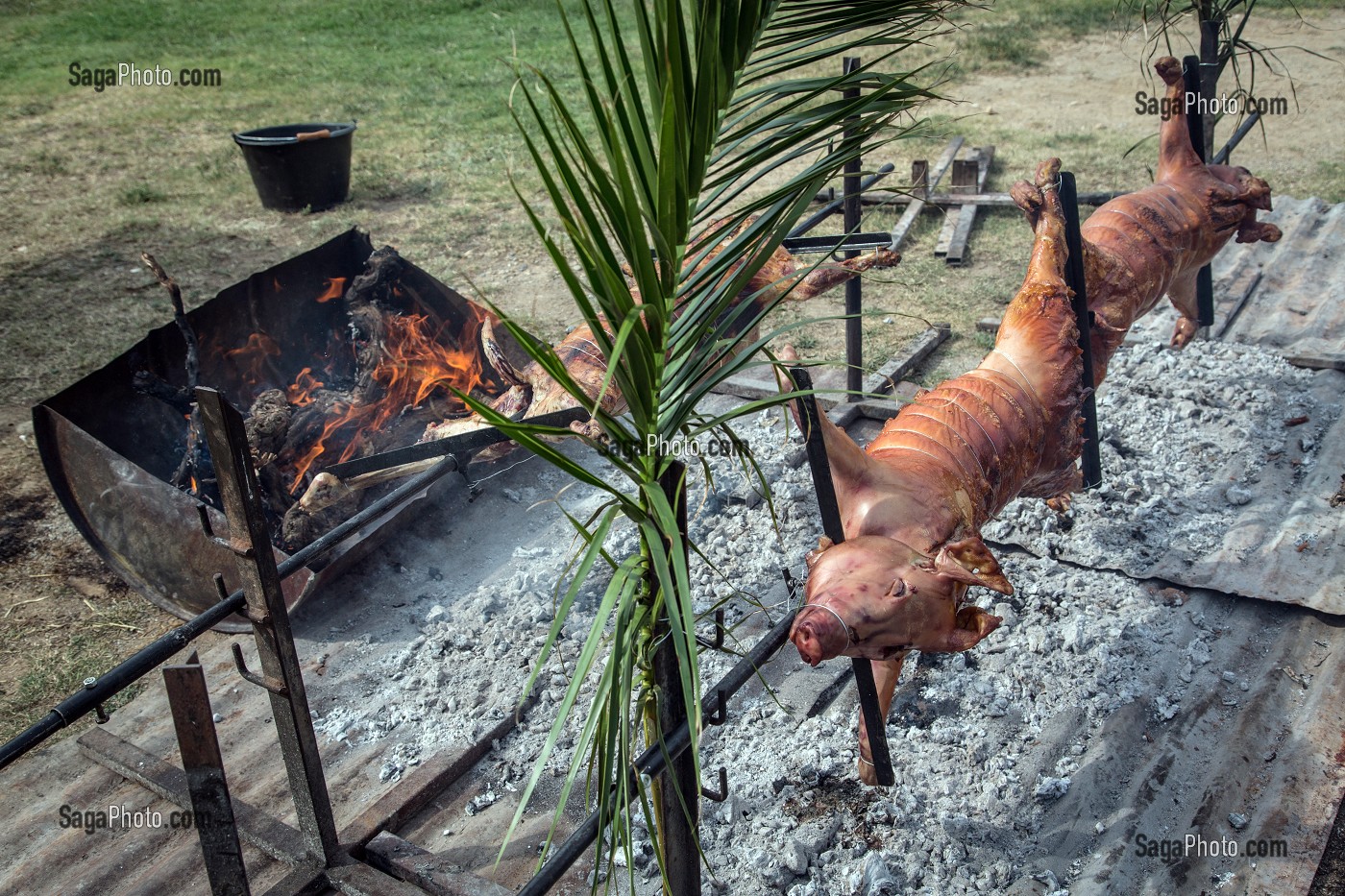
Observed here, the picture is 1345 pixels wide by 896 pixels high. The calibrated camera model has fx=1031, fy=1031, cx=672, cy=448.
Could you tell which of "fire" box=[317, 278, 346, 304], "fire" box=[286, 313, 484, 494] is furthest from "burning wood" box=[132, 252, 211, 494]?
"fire" box=[317, 278, 346, 304]

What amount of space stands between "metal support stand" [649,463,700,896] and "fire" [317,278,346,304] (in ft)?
13.1

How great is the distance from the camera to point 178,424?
16.9 feet

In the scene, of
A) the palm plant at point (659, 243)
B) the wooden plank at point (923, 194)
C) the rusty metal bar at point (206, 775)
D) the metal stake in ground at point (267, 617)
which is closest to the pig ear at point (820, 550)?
the palm plant at point (659, 243)

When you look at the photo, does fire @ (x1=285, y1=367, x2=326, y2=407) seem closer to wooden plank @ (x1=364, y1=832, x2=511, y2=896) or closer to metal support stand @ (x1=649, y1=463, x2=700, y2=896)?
wooden plank @ (x1=364, y1=832, x2=511, y2=896)

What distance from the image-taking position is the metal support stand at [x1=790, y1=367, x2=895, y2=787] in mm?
2670

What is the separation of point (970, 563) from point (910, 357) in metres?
3.70

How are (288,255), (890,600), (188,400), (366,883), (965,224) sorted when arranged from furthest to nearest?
(288,255) → (965,224) → (188,400) → (366,883) → (890,600)

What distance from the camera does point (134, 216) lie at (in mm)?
9555

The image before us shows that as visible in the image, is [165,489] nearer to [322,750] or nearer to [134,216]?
[322,750]

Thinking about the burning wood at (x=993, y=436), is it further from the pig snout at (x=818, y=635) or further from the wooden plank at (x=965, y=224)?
the wooden plank at (x=965, y=224)

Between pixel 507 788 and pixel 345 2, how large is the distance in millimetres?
15864

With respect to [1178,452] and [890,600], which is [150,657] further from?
[1178,452]

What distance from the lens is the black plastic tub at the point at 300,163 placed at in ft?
29.4

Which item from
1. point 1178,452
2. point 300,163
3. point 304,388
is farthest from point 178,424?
point 1178,452
